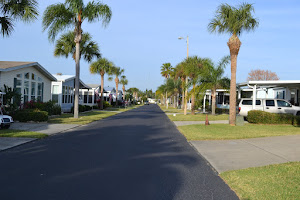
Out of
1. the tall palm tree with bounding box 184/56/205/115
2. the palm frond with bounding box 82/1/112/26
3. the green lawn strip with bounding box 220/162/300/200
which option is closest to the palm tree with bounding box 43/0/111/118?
the palm frond with bounding box 82/1/112/26

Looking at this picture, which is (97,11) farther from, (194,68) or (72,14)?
(194,68)

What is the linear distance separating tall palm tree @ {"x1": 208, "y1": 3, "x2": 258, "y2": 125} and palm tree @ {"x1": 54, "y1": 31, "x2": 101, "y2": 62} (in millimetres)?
14038

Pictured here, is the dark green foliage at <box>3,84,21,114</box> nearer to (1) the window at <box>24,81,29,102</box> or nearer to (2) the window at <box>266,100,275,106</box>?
(1) the window at <box>24,81,29,102</box>

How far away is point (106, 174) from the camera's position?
6762 mm

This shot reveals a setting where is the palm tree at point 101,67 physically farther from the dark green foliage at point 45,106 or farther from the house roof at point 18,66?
the dark green foliage at point 45,106

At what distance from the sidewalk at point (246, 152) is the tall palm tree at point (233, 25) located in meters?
7.56

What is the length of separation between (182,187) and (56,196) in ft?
7.86

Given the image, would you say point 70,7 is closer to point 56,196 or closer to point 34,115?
point 34,115

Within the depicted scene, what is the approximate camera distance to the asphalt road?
5445 mm

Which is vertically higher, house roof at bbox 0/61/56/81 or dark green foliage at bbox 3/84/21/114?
house roof at bbox 0/61/56/81

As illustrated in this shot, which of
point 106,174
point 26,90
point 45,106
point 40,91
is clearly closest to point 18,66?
point 26,90

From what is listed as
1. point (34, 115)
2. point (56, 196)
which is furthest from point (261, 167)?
point (34, 115)

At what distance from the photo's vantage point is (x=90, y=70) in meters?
46.4

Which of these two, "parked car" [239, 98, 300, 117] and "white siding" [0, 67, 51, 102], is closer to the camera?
"white siding" [0, 67, 51, 102]
